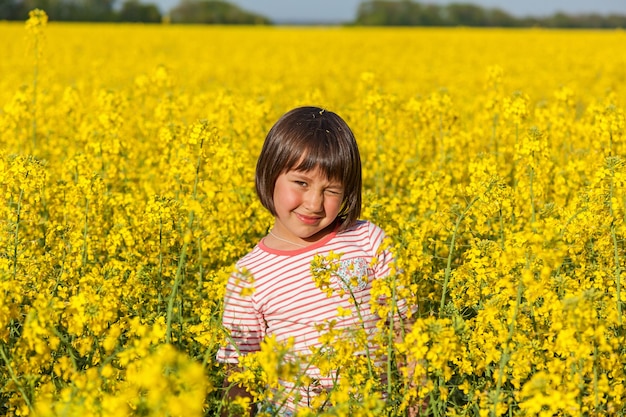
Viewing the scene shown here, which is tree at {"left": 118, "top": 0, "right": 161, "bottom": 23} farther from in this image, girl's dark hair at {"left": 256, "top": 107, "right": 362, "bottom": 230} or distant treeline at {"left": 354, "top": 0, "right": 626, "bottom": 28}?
girl's dark hair at {"left": 256, "top": 107, "right": 362, "bottom": 230}

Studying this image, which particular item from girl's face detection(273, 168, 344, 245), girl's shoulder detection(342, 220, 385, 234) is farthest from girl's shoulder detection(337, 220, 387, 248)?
girl's face detection(273, 168, 344, 245)

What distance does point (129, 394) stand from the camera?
202 centimetres

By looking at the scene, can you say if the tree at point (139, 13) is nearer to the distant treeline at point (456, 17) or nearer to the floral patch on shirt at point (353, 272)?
the distant treeline at point (456, 17)

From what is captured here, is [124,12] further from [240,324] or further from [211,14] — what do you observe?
[240,324]

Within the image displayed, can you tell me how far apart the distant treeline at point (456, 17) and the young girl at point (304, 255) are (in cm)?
5544

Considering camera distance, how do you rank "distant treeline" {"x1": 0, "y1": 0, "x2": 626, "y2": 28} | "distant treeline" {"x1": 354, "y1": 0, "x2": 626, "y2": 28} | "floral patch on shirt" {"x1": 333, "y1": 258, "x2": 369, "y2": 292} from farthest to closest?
"distant treeline" {"x1": 354, "y1": 0, "x2": 626, "y2": 28}
"distant treeline" {"x1": 0, "y1": 0, "x2": 626, "y2": 28}
"floral patch on shirt" {"x1": 333, "y1": 258, "x2": 369, "y2": 292}

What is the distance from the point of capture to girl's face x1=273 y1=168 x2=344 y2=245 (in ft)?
9.93

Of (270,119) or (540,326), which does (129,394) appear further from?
(270,119)

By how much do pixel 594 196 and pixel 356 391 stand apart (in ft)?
5.12

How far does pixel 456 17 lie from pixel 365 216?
59.0 metres

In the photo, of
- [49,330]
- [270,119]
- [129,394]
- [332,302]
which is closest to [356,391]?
[332,302]

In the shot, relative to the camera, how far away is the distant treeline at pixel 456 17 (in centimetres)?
5519

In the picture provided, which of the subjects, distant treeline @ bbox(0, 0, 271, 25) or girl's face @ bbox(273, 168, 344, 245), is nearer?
girl's face @ bbox(273, 168, 344, 245)

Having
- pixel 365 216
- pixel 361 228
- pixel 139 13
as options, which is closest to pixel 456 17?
pixel 139 13
